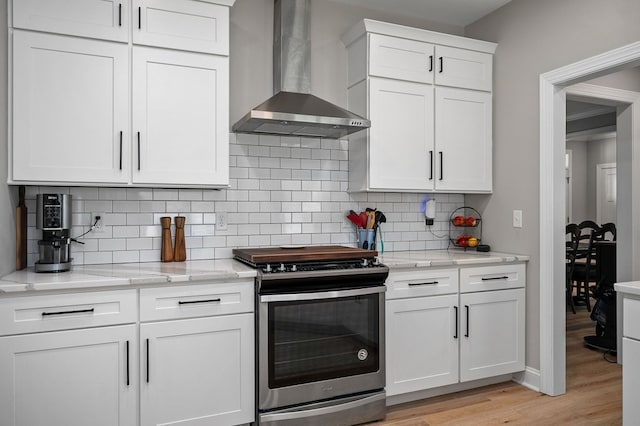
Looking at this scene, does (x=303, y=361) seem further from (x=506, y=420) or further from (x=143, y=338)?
(x=506, y=420)

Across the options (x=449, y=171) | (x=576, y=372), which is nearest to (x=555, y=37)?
(x=449, y=171)

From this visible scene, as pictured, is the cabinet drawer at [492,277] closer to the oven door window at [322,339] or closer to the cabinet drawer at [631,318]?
the oven door window at [322,339]

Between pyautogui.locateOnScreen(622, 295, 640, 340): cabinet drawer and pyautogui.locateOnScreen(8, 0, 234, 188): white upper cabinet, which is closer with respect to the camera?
pyautogui.locateOnScreen(622, 295, 640, 340): cabinet drawer

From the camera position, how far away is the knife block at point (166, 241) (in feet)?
9.32

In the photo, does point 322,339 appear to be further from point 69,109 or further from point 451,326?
point 69,109

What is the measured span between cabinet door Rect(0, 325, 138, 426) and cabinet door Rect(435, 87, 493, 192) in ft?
7.69

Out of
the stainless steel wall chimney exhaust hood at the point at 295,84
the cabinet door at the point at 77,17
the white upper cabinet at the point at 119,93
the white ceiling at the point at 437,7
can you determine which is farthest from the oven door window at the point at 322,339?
the white ceiling at the point at 437,7

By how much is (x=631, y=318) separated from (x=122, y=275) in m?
2.40

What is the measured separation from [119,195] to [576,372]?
3.52 meters

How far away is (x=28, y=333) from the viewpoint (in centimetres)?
209

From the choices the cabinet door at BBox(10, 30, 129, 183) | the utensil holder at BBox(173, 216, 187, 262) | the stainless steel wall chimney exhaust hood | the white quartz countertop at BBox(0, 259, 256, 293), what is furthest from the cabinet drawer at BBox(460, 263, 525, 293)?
the cabinet door at BBox(10, 30, 129, 183)

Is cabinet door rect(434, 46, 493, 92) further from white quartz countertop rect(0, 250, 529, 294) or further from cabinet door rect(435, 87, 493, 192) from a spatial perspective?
white quartz countertop rect(0, 250, 529, 294)

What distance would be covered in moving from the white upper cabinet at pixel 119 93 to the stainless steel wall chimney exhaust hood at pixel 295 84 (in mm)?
366

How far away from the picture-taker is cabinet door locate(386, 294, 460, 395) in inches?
112
